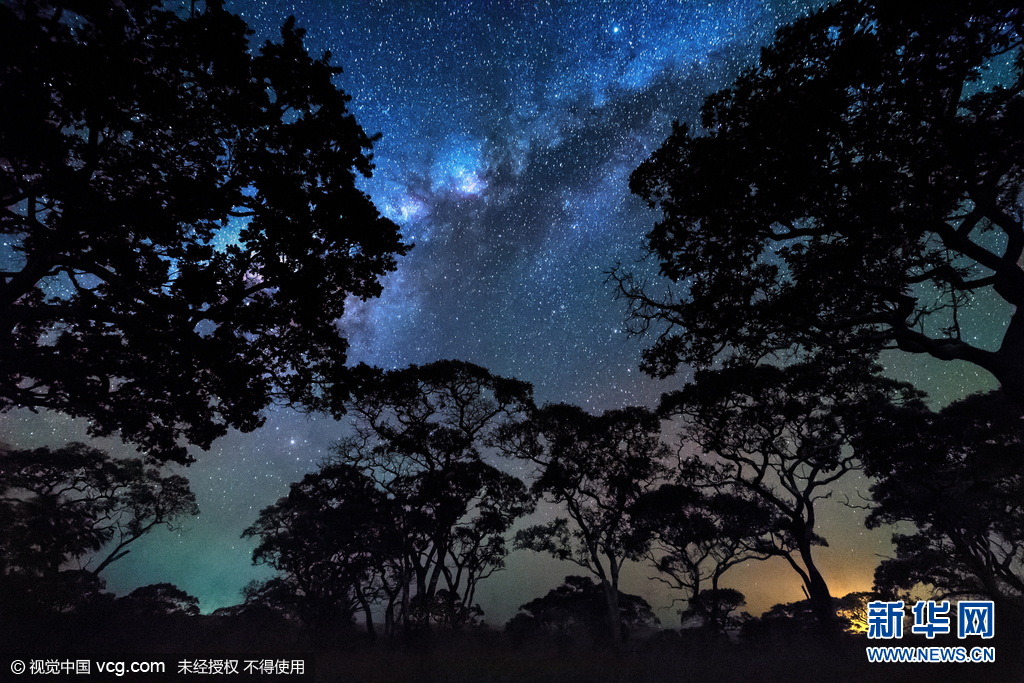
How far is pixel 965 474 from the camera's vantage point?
15344mm

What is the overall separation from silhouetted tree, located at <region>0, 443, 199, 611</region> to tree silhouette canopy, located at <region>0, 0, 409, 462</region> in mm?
6829

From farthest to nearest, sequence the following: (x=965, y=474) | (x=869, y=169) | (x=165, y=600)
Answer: (x=165, y=600) < (x=965, y=474) < (x=869, y=169)

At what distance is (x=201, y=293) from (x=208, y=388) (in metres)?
2.84

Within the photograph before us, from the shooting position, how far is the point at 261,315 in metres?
10.5

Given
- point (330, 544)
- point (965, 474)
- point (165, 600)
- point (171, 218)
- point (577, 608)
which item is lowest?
point (577, 608)

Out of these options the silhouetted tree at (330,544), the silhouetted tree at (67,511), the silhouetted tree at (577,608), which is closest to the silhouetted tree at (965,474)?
the silhouetted tree at (577,608)

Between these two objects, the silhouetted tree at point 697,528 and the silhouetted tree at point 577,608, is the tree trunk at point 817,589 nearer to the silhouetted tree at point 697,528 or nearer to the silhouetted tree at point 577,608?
the silhouetted tree at point 697,528

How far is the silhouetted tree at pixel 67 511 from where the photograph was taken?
44.5ft

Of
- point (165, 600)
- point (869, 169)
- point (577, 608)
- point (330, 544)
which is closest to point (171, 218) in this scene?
point (869, 169)

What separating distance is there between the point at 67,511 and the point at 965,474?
39.9 meters

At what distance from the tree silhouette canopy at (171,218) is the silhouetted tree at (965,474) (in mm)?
21638

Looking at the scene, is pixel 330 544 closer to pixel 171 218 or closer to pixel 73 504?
pixel 73 504

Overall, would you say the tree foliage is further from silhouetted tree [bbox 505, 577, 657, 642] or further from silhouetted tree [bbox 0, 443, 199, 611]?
silhouetted tree [bbox 505, 577, 657, 642]

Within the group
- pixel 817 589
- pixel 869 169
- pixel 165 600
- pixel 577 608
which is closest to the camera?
pixel 869 169
